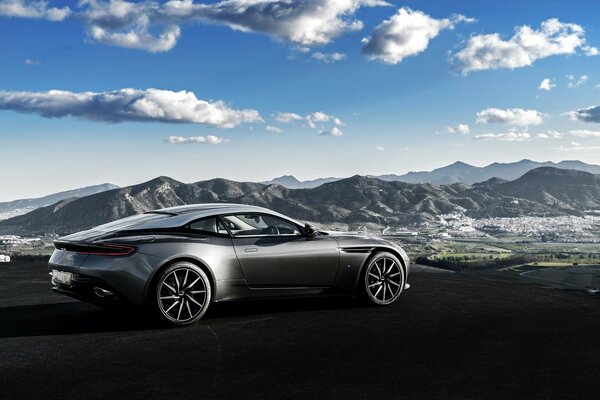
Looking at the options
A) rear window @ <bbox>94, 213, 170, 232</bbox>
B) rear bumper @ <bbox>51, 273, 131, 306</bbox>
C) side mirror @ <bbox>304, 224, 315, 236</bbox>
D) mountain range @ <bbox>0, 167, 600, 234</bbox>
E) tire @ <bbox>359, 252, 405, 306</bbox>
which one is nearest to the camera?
rear bumper @ <bbox>51, 273, 131, 306</bbox>

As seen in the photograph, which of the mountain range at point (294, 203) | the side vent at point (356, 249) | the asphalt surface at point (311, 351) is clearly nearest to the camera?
the asphalt surface at point (311, 351)

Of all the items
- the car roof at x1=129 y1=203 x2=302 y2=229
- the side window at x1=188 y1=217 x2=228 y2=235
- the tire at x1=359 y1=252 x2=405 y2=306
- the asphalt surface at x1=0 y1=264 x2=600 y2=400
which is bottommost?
the asphalt surface at x1=0 y1=264 x2=600 y2=400

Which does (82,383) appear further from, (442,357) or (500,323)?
(500,323)

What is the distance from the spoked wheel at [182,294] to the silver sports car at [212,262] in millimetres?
11

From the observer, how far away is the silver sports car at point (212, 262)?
6.11m

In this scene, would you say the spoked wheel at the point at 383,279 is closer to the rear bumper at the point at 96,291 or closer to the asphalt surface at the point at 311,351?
the asphalt surface at the point at 311,351

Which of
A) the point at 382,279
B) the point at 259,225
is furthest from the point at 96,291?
the point at 382,279

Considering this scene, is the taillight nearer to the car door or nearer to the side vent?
the car door

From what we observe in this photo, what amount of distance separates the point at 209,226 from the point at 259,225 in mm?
699

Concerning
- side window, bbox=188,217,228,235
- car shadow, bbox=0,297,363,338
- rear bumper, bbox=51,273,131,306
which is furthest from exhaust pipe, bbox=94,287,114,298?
side window, bbox=188,217,228,235

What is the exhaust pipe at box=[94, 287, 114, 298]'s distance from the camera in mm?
6055

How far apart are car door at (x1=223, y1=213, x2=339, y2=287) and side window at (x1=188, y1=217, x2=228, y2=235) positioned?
121 millimetres

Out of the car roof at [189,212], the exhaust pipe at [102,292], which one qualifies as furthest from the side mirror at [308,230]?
the exhaust pipe at [102,292]

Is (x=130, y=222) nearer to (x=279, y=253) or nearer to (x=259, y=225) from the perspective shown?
(x=259, y=225)
